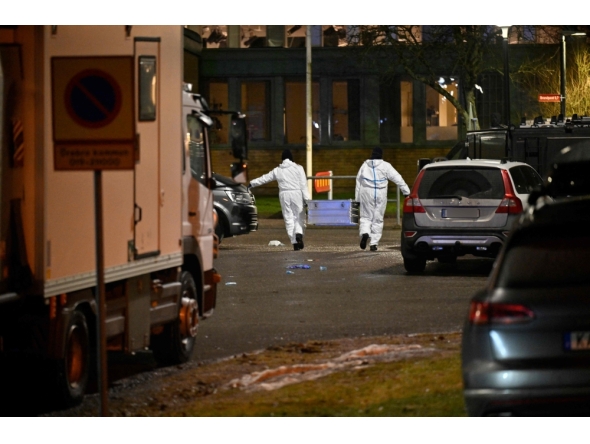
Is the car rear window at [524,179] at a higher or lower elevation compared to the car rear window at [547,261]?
higher

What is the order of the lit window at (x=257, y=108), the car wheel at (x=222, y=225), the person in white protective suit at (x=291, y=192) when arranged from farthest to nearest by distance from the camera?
the lit window at (x=257, y=108), the car wheel at (x=222, y=225), the person in white protective suit at (x=291, y=192)

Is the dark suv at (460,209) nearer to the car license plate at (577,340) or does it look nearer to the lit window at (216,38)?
the car license plate at (577,340)

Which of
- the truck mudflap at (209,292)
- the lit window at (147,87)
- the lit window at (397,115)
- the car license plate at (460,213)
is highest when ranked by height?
the lit window at (397,115)

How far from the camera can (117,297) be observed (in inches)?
370

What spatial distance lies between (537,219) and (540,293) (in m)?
0.41

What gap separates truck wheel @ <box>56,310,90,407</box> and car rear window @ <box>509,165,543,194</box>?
30.1 feet

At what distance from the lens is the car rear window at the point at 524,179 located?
17.3m

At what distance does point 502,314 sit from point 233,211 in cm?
1542

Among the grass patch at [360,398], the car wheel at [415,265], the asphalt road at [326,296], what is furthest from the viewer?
the car wheel at [415,265]

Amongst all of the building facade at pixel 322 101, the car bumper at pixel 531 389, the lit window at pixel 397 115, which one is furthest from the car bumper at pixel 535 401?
the lit window at pixel 397 115

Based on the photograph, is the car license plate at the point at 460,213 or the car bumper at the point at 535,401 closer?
the car bumper at the point at 535,401

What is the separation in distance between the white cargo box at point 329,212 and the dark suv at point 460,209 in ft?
25.4

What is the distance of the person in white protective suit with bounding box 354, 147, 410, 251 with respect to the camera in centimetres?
2173

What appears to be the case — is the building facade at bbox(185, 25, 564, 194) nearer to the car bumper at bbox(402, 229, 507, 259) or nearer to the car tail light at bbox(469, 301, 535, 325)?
the car bumper at bbox(402, 229, 507, 259)
